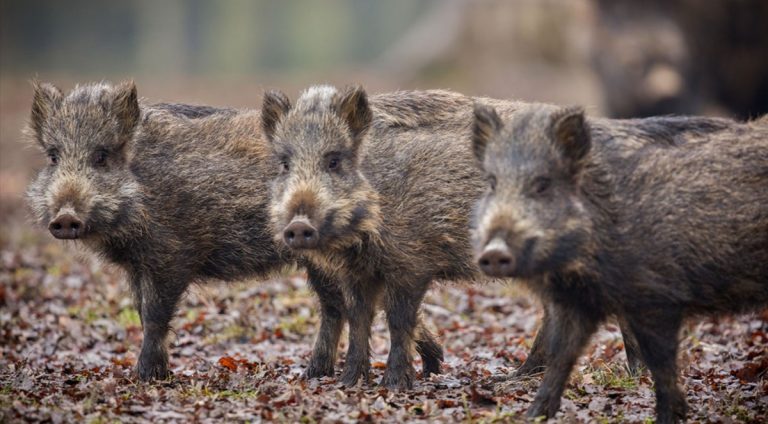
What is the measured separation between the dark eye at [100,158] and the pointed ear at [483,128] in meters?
3.12

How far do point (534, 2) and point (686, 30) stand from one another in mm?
13835

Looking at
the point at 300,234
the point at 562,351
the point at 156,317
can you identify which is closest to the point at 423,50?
the point at 156,317

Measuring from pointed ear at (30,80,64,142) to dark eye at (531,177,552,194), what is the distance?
4.14 m

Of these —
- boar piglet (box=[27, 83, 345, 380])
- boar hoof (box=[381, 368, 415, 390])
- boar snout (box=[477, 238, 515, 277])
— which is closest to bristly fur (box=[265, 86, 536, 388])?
boar hoof (box=[381, 368, 415, 390])

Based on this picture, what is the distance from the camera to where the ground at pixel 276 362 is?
23.9 ft

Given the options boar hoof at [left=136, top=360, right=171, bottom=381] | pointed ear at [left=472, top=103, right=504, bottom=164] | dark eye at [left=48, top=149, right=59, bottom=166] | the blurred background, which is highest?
the blurred background

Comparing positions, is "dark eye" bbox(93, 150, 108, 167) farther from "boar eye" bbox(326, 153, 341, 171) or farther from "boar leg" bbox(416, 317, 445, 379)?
"boar leg" bbox(416, 317, 445, 379)

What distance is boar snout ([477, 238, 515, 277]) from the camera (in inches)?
252

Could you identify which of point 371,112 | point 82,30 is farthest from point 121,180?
point 82,30

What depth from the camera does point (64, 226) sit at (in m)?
8.30

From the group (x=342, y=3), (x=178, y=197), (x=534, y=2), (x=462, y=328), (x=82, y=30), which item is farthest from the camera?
(x=342, y=3)

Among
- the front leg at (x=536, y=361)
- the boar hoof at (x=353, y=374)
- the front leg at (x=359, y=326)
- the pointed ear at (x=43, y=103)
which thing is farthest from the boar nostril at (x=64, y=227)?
the front leg at (x=536, y=361)

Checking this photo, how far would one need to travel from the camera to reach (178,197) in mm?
8914

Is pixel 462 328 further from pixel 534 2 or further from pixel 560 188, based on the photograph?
pixel 534 2
